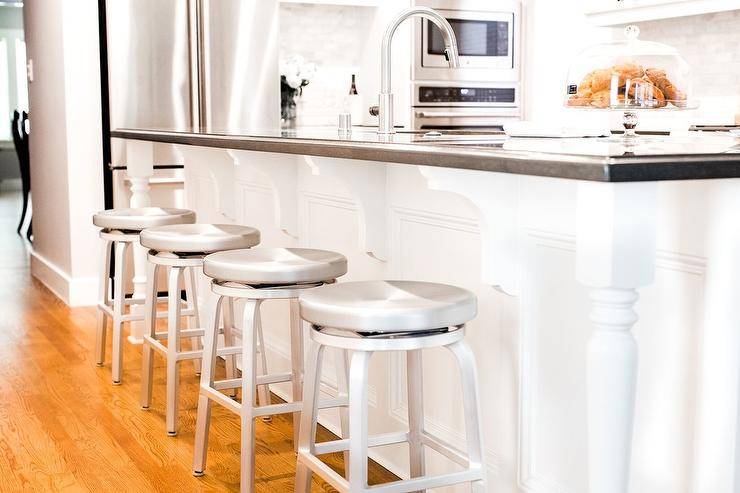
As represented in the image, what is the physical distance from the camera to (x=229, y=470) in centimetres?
288

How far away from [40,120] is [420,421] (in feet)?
15.1

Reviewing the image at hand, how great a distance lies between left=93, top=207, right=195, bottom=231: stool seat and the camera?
12.3 feet

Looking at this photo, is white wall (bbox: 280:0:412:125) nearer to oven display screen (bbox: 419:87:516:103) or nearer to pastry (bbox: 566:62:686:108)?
oven display screen (bbox: 419:87:516:103)

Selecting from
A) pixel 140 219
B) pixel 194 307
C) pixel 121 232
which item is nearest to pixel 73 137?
pixel 121 232

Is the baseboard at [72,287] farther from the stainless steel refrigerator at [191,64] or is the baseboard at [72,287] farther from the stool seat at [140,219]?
the stool seat at [140,219]

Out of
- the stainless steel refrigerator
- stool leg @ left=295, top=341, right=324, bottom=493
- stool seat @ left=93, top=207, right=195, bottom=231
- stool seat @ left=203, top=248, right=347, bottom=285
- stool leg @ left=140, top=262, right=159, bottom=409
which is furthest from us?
the stainless steel refrigerator

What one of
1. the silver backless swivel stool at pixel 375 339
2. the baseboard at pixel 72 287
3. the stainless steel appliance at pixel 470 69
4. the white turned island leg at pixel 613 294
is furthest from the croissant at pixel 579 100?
the baseboard at pixel 72 287

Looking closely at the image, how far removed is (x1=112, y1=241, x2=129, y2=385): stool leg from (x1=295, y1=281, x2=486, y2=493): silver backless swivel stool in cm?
186

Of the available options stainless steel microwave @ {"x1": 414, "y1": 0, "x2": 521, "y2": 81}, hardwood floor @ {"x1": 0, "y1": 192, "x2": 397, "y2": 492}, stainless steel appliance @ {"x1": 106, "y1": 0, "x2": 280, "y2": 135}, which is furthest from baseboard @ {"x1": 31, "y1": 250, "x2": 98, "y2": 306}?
stainless steel microwave @ {"x1": 414, "y1": 0, "x2": 521, "y2": 81}

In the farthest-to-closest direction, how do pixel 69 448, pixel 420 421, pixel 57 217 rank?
pixel 57 217
pixel 69 448
pixel 420 421

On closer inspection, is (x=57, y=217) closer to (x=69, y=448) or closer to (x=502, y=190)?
(x=69, y=448)

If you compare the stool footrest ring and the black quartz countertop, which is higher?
the black quartz countertop

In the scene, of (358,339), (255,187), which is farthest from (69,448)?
(358,339)

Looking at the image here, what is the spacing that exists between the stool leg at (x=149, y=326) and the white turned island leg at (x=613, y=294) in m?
2.11
